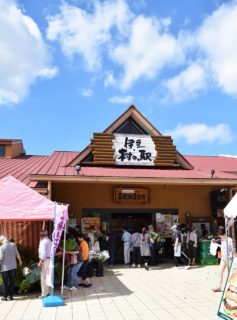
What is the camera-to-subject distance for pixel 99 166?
1580 cm

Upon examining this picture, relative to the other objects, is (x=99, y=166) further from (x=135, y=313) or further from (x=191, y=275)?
(x=135, y=313)

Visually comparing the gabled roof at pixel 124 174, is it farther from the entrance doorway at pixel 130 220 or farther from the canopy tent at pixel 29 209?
the canopy tent at pixel 29 209

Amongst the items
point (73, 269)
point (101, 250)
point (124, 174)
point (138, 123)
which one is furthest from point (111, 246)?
point (138, 123)

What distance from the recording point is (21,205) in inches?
390

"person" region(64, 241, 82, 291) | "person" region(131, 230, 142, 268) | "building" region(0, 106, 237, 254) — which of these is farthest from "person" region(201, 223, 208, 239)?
"person" region(64, 241, 82, 291)

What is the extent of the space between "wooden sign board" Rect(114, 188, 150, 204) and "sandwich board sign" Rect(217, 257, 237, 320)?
9.35 metres

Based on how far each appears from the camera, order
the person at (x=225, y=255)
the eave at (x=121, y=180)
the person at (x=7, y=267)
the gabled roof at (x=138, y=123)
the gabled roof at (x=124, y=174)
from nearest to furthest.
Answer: the person at (x=7, y=267) → the person at (x=225, y=255) → the eave at (x=121, y=180) → the gabled roof at (x=124, y=174) → the gabled roof at (x=138, y=123)

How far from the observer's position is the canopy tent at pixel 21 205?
31.2 ft

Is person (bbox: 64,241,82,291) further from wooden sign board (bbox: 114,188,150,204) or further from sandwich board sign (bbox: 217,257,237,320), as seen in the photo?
wooden sign board (bbox: 114,188,150,204)

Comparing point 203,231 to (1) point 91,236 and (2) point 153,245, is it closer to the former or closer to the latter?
(2) point 153,245

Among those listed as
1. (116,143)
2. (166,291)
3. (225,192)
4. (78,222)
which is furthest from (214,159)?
(166,291)

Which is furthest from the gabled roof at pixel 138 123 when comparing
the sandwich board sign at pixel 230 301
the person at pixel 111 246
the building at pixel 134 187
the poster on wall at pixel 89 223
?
the sandwich board sign at pixel 230 301

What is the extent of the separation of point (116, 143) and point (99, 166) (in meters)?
1.28

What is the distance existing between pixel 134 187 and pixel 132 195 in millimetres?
359
